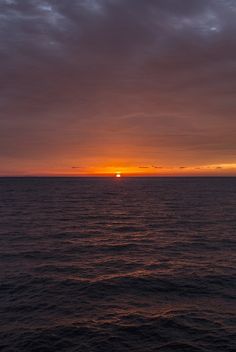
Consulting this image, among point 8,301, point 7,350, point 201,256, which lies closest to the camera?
point 7,350

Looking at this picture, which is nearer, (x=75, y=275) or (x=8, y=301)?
(x=8, y=301)

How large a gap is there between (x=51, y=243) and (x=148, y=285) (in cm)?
1824

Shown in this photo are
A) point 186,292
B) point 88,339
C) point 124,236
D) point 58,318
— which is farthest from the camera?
point 124,236

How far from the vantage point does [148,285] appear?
2514 centimetres

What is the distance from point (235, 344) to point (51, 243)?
2715 cm

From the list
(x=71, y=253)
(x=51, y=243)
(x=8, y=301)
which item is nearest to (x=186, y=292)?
(x=8, y=301)

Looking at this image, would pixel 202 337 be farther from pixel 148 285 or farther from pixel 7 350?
pixel 7 350

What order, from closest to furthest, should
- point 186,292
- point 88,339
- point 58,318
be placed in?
point 88,339, point 58,318, point 186,292

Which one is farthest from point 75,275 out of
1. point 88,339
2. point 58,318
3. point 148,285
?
point 88,339

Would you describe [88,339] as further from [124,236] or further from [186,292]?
[124,236]

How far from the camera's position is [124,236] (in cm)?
4588

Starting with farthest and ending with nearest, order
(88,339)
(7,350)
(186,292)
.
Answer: (186,292) → (88,339) → (7,350)

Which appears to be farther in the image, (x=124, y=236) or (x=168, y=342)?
(x=124, y=236)

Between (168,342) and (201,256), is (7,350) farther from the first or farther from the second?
(201,256)
